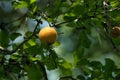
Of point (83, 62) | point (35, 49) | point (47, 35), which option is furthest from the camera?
point (83, 62)

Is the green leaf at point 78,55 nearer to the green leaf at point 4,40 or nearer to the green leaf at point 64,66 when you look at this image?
the green leaf at point 64,66

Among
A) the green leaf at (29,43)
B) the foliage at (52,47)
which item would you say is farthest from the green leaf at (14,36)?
the green leaf at (29,43)

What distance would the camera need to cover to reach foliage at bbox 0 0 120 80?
8.55 ft

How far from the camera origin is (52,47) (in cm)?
284

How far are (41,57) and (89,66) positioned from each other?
A: 326 mm

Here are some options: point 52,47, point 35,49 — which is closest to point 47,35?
point 35,49

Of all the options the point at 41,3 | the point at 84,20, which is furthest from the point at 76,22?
the point at 41,3

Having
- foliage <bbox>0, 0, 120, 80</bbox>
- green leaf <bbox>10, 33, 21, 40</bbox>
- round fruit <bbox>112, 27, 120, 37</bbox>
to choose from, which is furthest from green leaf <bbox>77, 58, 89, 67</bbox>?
green leaf <bbox>10, 33, 21, 40</bbox>

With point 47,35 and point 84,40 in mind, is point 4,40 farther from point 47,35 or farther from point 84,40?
point 84,40

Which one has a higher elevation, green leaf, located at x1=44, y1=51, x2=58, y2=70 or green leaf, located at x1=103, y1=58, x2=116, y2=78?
green leaf, located at x1=44, y1=51, x2=58, y2=70

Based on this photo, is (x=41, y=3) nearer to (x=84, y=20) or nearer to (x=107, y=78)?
(x=84, y=20)

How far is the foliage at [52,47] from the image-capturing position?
2.61 meters

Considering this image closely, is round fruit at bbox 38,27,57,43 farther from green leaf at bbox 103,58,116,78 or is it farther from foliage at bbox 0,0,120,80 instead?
green leaf at bbox 103,58,116,78

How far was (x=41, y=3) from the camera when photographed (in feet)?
8.84
